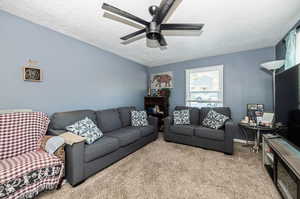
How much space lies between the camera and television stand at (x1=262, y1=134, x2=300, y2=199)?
1206mm

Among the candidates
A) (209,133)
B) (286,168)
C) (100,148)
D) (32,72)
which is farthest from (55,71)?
(286,168)

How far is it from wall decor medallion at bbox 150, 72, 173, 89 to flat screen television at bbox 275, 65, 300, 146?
2782 mm

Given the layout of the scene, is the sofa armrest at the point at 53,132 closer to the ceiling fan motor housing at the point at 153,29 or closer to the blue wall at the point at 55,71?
the blue wall at the point at 55,71

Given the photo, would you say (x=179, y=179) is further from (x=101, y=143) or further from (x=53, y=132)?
(x=53, y=132)

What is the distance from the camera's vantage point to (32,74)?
6.68 feet

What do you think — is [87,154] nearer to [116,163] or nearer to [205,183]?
[116,163]

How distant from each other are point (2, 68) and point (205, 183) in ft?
10.9

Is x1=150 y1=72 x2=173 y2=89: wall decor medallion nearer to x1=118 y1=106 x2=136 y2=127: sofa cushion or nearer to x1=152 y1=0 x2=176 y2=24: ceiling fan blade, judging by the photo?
x1=118 y1=106 x2=136 y2=127: sofa cushion

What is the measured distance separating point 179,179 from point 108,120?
186 cm

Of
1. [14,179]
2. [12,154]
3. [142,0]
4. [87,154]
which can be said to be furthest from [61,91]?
[142,0]

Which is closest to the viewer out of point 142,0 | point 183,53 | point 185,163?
point 142,0

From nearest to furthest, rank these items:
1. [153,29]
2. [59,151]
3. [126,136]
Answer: [153,29] < [59,151] < [126,136]

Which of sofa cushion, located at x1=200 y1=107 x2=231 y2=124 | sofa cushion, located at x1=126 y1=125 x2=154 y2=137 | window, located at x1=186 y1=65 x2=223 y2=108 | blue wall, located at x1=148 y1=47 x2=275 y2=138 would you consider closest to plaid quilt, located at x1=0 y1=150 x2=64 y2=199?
sofa cushion, located at x1=126 y1=125 x2=154 y2=137

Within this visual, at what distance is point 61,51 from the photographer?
7.84 feet
